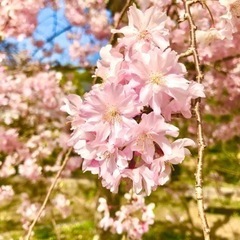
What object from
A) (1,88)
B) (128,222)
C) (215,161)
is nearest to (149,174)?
(1,88)

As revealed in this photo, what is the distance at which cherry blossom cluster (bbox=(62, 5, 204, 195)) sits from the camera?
128cm

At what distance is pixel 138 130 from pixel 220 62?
2.60 m

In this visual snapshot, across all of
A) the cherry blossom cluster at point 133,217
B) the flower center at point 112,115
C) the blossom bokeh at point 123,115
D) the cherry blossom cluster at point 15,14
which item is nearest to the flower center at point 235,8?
the blossom bokeh at point 123,115

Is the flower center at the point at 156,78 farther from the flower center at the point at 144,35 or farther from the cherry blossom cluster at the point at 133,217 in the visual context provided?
the cherry blossom cluster at the point at 133,217

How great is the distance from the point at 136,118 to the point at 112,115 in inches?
2.9

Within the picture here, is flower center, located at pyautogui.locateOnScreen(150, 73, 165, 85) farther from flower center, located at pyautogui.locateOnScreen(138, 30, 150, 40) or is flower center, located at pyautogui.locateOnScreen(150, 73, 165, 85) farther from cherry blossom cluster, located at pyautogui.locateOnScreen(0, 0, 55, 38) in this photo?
cherry blossom cluster, located at pyautogui.locateOnScreen(0, 0, 55, 38)

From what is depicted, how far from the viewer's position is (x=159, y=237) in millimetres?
5059

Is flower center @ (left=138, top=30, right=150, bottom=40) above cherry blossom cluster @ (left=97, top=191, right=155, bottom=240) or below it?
below

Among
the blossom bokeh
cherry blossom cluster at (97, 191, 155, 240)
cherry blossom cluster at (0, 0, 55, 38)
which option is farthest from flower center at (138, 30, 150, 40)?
cherry blossom cluster at (97, 191, 155, 240)

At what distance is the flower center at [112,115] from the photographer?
1.29 m

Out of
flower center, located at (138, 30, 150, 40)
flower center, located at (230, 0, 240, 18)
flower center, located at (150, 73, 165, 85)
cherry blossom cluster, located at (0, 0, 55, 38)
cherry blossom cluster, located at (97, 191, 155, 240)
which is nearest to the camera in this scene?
flower center, located at (150, 73, 165, 85)

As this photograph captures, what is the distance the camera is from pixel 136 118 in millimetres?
1343

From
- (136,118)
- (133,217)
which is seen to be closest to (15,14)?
(133,217)

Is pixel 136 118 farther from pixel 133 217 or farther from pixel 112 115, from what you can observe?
pixel 133 217
